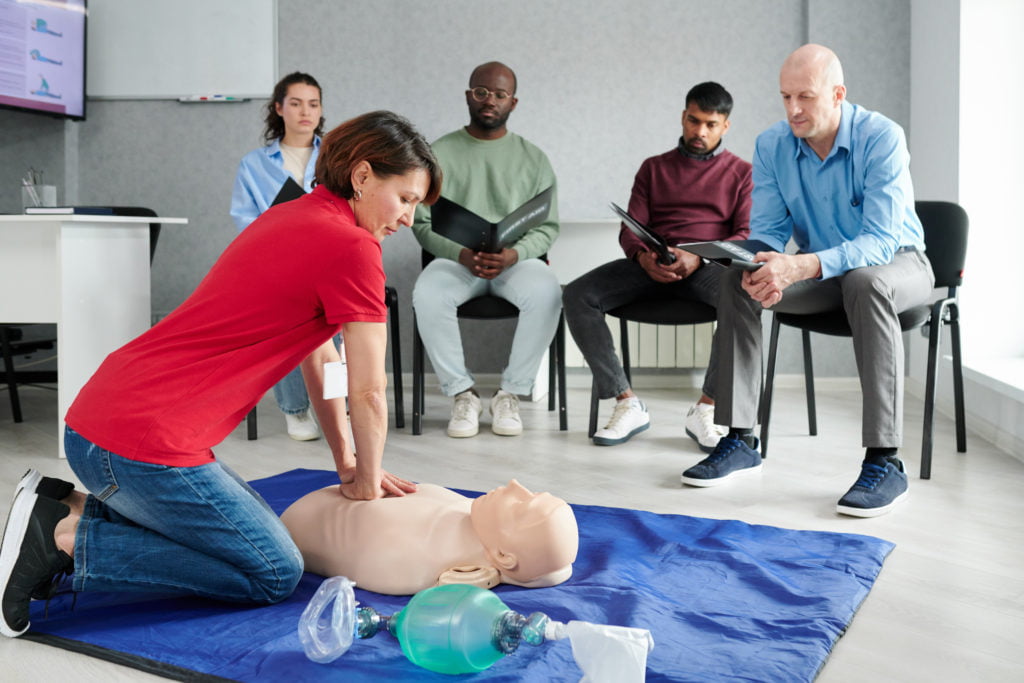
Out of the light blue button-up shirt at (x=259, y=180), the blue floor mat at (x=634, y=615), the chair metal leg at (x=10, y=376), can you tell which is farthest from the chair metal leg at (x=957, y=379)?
the chair metal leg at (x=10, y=376)

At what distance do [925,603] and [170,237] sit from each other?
3755mm

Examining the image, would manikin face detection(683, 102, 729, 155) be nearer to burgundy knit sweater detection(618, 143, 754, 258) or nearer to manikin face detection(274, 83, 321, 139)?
burgundy knit sweater detection(618, 143, 754, 258)

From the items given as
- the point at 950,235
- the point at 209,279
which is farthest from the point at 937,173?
the point at 209,279

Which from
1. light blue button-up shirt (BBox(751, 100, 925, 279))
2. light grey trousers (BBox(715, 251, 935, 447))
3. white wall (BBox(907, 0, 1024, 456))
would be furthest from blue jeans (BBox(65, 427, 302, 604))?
white wall (BBox(907, 0, 1024, 456))

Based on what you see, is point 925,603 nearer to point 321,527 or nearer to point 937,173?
point 321,527

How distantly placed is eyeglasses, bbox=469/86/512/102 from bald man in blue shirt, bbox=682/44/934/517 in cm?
106

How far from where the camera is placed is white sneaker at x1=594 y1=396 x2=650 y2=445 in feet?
9.86

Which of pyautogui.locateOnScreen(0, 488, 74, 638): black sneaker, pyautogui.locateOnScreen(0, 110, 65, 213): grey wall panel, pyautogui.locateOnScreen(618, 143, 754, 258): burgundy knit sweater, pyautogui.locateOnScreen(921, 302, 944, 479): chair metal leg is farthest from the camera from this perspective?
pyautogui.locateOnScreen(0, 110, 65, 213): grey wall panel

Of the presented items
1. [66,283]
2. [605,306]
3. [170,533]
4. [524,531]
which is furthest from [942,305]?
[66,283]

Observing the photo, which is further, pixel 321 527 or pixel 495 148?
pixel 495 148

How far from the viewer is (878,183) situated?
7.91 feet

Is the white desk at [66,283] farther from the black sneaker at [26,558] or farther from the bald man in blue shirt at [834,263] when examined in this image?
the bald man in blue shirt at [834,263]

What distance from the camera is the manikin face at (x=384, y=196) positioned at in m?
1.56

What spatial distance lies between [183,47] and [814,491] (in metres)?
3.46
